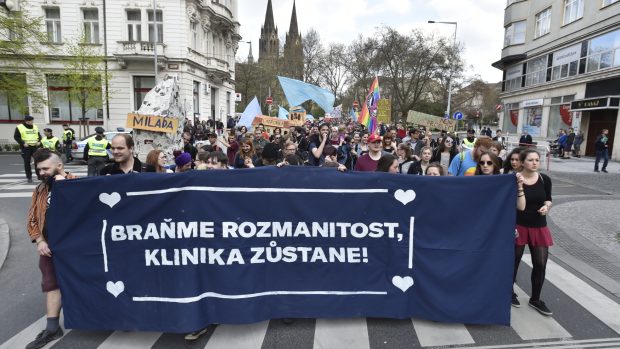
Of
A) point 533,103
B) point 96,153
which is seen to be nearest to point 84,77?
point 96,153

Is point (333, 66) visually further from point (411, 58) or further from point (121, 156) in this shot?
point (121, 156)

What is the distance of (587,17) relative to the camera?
22984 millimetres

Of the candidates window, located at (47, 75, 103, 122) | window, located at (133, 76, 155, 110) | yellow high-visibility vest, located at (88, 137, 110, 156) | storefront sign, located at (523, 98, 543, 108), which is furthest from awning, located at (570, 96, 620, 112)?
window, located at (47, 75, 103, 122)

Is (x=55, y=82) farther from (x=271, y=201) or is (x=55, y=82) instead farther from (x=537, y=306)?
(x=537, y=306)

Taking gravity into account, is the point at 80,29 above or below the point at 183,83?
above

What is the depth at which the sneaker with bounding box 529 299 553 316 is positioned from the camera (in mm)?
3974

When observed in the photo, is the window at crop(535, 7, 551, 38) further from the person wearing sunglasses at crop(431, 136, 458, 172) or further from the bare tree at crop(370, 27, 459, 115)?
the person wearing sunglasses at crop(431, 136, 458, 172)

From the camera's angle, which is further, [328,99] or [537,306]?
[328,99]

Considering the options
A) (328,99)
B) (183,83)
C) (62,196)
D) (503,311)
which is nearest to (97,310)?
(62,196)

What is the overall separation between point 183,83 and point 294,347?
28187mm

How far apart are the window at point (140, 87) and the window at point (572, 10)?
29.3 metres

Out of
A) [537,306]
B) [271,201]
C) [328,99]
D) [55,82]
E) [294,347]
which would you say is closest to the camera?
[294,347]

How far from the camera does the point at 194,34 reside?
1214 inches

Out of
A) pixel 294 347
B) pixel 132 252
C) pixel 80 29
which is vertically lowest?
pixel 294 347
